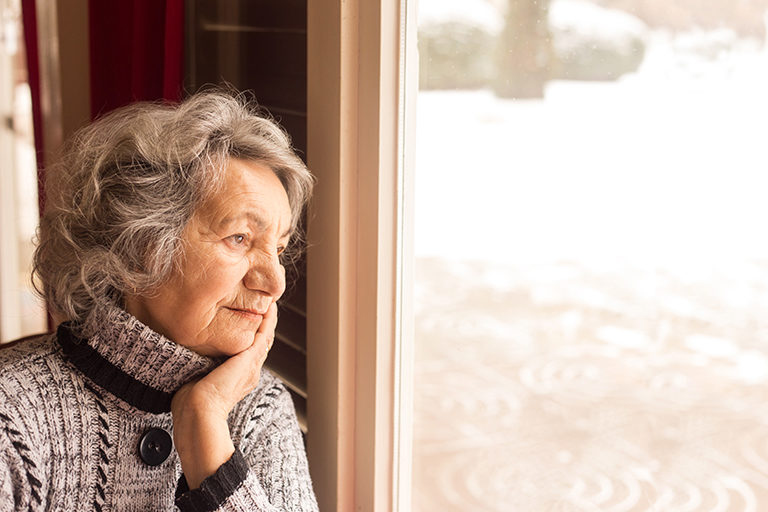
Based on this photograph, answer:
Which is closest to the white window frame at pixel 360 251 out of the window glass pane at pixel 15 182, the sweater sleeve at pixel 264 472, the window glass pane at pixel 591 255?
the window glass pane at pixel 591 255

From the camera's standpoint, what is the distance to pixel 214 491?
1266 millimetres

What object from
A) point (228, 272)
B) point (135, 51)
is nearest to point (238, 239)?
point (228, 272)

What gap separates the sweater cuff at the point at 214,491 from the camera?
1.26 metres

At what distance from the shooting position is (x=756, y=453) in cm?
97

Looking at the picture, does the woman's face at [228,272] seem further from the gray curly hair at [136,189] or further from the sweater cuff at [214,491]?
the sweater cuff at [214,491]

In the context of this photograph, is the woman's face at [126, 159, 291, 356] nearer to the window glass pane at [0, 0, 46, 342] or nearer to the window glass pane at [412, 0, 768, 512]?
the window glass pane at [412, 0, 768, 512]

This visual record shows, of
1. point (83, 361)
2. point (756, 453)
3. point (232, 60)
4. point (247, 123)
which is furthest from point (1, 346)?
point (756, 453)

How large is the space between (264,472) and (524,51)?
2.81 feet

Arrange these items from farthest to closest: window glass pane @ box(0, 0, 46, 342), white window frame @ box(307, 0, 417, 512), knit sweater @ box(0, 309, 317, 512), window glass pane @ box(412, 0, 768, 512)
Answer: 1. window glass pane @ box(0, 0, 46, 342)
2. white window frame @ box(307, 0, 417, 512)
3. knit sweater @ box(0, 309, 317, 512)
4. window glass pane @ box(412, 0, 768, 512)

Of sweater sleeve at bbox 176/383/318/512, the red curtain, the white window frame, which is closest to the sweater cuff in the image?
sweater sleeve at bbox 176/383/318/512

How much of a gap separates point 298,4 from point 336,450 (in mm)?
947

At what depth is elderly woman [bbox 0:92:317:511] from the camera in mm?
1341

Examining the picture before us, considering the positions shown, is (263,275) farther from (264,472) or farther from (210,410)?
(264,472)

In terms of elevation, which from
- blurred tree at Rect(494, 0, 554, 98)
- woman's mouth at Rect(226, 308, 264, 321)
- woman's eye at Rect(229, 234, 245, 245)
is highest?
blurred tree at Rect(494, 0, 554, 98)
